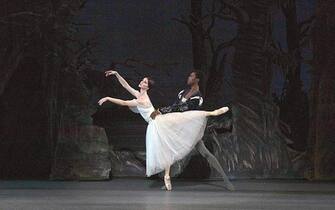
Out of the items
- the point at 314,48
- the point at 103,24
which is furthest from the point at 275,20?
the point at 103,24

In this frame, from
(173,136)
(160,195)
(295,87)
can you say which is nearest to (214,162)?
(173,136)

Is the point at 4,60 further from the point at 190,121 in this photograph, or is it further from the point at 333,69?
the point at 333,69

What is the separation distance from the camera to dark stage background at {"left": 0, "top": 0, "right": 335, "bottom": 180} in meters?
7.72

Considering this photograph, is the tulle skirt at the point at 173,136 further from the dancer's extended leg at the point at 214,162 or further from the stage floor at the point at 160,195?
the stage floor at the point at 160,195

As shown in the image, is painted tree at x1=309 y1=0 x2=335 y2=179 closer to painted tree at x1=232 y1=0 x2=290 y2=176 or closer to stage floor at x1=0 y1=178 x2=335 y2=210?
painted tree at x1=232 y1=0 x2=290 y2=176

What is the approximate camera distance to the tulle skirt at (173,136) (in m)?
6.22

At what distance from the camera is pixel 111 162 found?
785cm

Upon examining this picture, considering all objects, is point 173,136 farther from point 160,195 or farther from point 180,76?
point 180,76

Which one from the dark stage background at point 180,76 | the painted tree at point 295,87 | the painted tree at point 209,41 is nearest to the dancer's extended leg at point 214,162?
the dark stage background at point 180,76

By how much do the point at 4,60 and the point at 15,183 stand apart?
184cm

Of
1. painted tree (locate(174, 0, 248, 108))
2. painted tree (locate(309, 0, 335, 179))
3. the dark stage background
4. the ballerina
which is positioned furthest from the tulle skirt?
painted tree (locate(309, 0, 335, 179))

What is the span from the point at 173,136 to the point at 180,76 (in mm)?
1668

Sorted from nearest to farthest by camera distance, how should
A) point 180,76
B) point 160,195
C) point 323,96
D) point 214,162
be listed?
1. point 160,195
2. point 214,162
3. point 323,96
4. point 180,76

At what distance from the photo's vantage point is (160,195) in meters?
5.66
